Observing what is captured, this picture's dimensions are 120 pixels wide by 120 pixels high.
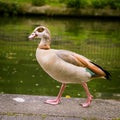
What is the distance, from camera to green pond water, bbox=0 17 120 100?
7.83 m

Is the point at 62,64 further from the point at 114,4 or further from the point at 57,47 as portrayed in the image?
the point at 114,4

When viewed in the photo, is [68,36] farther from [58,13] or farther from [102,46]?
[58,13]

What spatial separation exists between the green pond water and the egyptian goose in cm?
316

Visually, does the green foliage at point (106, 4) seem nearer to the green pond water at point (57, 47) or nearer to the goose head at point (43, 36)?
the green pond water at point (57, 47)

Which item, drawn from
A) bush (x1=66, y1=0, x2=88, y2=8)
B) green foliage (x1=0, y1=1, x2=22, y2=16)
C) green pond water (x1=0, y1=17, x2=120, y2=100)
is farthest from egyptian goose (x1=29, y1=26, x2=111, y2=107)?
bush (x1=66, y1=0, x2=88, y2=8)

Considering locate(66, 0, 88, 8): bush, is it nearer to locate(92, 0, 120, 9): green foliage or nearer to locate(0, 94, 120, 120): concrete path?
locate(92, 0, 120, 9): green foliage

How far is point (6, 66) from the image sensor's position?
382 inches

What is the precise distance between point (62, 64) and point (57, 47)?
8.62m

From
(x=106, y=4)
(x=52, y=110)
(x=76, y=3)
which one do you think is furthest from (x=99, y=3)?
(x=52, y=110)

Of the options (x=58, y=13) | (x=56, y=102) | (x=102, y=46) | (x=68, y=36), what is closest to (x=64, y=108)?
(x=56, y=102)

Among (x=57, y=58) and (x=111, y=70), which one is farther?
(x=111, y=70)

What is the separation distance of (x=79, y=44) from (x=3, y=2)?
35.3 feet

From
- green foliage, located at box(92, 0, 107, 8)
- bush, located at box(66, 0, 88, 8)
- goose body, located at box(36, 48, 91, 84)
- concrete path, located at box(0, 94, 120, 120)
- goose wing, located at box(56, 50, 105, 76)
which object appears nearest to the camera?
concrete path, located at box(0, 94, 120, 120)

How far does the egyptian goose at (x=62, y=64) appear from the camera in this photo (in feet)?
13.5
